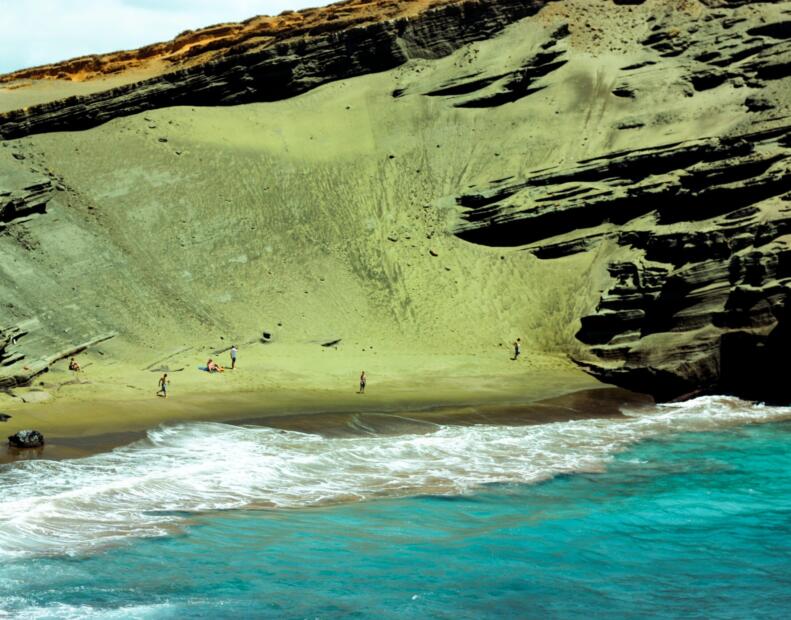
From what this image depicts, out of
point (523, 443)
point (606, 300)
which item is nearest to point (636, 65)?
point (606, 300)

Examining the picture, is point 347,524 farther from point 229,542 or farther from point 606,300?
point 606,300

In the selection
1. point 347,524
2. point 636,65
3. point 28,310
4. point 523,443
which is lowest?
point 523,443

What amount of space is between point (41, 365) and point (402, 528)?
1487 cm

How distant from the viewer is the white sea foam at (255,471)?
15.2 metres

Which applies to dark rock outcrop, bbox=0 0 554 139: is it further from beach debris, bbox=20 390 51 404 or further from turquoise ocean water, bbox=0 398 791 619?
turquoise ocean water, bbox=0 398 791 619

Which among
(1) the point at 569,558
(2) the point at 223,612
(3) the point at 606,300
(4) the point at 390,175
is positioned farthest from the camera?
(4) the point at 390,175

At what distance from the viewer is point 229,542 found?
47.2ft

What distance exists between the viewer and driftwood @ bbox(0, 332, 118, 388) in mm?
24797

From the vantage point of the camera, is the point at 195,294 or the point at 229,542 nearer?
the point at 229,542

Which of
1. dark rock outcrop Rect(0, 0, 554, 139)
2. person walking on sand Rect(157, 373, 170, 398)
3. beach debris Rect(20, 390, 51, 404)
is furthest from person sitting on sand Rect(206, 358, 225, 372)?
dark rock outcrop Rect(0, 0, 554, 139)

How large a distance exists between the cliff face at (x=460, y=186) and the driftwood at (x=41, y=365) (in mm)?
323

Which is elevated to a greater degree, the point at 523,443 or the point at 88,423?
the point at 88,423

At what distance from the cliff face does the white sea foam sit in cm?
656

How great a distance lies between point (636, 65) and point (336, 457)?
28.7m
